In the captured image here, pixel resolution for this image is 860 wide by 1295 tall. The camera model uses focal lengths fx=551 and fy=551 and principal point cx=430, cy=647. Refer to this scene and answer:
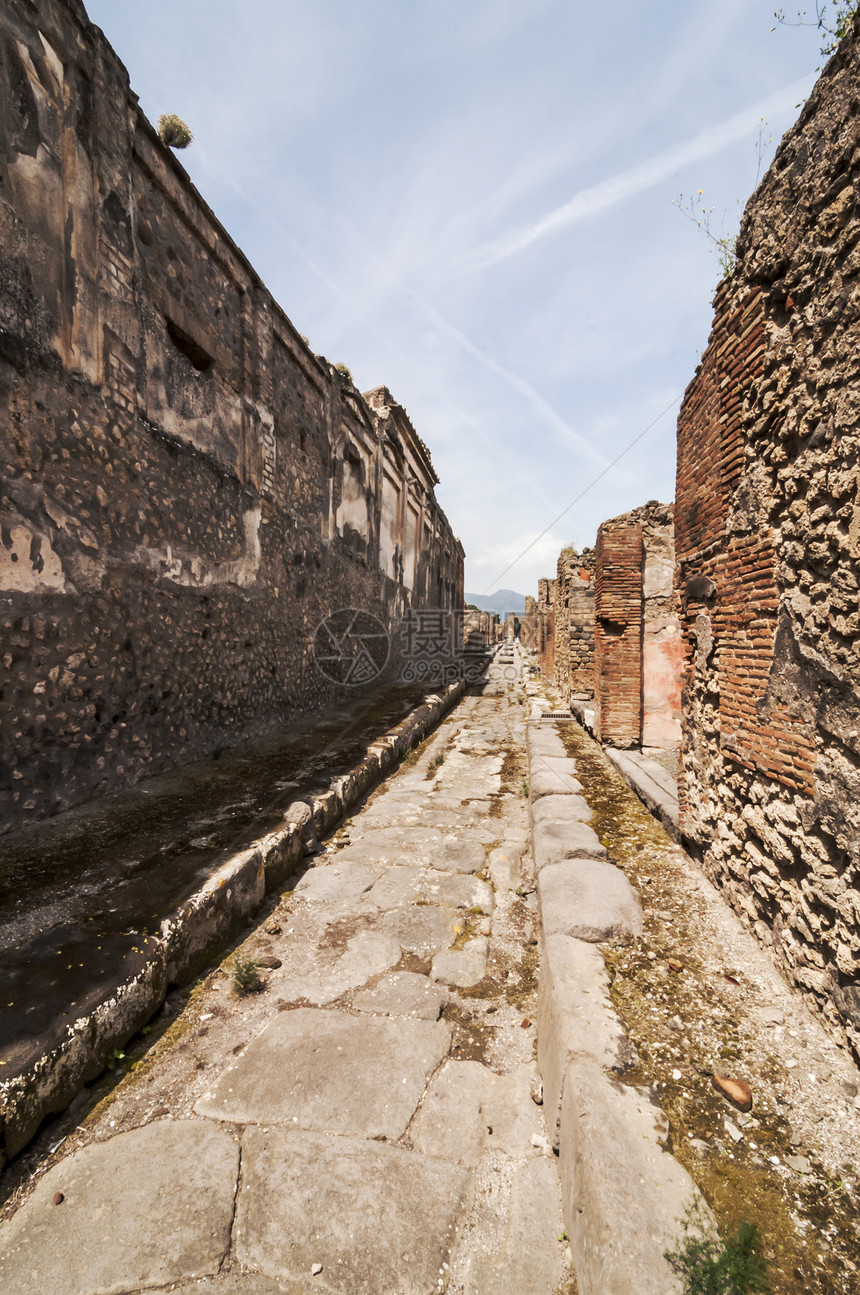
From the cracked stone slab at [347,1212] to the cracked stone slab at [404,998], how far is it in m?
0.60

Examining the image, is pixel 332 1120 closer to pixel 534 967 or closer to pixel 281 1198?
pixel 281 1198

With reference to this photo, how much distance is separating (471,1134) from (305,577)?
697cm

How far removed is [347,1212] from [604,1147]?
0.67 meters

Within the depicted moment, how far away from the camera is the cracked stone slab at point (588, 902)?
2.28m

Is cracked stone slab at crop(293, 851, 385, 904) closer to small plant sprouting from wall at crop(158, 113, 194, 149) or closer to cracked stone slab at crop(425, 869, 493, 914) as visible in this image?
cracked stone slab at crop(425, 869, 493, 914)

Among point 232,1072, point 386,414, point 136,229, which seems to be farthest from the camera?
point 386,414

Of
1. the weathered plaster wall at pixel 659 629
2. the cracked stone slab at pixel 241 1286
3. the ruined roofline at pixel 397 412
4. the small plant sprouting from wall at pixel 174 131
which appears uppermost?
the ruined roofline at pixel 397 412

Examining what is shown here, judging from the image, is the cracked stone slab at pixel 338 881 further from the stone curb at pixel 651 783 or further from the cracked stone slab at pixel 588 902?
the stone curb at pixel 651 783

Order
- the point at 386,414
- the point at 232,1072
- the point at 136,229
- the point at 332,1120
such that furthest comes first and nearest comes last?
the point at 386,414, the point at 136,229, the point at 232,1072, the point at 332,1120

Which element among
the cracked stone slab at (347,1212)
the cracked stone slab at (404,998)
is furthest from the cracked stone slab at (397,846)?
the cracked stone slab at (347,1212)

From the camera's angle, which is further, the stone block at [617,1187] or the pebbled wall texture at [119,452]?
the pebbled wall texture at [119,452]

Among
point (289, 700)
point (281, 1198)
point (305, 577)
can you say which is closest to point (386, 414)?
point (305, 577)

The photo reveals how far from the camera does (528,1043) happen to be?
2.05 meters

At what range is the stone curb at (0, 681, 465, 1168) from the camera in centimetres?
153
